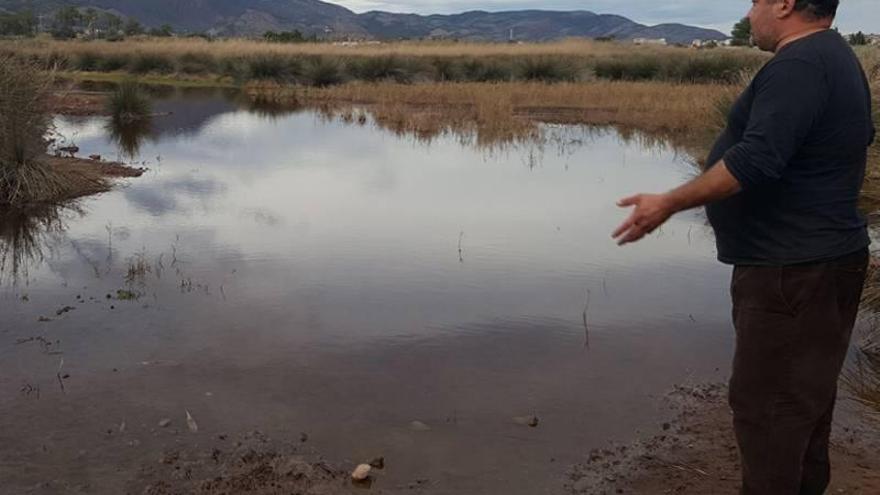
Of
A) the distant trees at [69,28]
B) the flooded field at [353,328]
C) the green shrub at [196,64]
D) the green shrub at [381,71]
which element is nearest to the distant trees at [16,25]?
the distant trees at [69,28]

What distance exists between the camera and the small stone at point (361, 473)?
392 centimetres

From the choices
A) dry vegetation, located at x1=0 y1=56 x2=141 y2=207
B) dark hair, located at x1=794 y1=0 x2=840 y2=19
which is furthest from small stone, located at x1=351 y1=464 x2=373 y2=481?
dry vegetation, located at x1=0 y1=56 x2=141 y2=207

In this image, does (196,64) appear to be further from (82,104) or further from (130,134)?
(130,134)

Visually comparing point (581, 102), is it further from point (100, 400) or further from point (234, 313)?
point (100, 400)

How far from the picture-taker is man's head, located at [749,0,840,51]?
2.58 m

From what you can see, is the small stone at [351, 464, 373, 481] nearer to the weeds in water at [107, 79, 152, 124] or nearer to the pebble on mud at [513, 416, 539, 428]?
the pebble on mud at [513, 416, 539, 428]

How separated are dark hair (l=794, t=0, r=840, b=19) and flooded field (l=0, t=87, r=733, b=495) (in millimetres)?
2298

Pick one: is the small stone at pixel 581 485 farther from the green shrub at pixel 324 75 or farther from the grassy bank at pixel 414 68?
the green shrub at pixel 324 75

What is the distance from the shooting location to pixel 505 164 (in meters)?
13.5

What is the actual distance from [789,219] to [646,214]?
0.44 m

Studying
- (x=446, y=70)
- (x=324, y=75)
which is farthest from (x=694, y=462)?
(x=446, y=70)

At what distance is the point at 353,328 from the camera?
19.5 ft

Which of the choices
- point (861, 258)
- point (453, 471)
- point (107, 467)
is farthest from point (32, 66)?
point (861, 258)

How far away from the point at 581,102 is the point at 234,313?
19.4 meters
